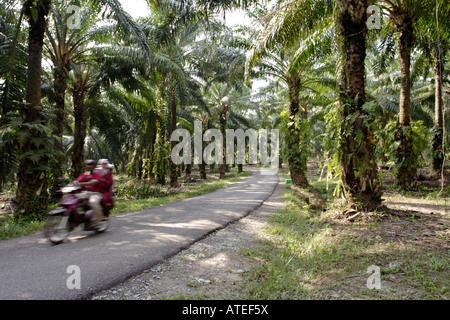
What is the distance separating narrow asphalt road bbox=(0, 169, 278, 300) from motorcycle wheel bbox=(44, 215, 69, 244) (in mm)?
131

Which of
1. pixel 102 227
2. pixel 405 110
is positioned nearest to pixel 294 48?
pixel 405 110

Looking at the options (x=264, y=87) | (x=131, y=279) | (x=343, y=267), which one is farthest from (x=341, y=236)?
(x=264, y=87)

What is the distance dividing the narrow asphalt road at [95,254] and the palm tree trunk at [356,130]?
296 centimetres

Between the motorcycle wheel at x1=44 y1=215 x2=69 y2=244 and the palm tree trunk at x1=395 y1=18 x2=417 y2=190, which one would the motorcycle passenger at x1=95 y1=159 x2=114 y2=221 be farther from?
the palm tree trunk at x1=395 y1=18 x2=417 y2=190

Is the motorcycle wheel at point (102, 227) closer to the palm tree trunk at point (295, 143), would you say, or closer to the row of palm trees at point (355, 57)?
the row of palm trees at point (355, 57)

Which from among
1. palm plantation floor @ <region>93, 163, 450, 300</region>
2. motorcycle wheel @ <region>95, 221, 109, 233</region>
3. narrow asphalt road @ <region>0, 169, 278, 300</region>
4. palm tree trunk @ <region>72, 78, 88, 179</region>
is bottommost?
palm plantation floor @ <region>93, 163, 450, 300</region>

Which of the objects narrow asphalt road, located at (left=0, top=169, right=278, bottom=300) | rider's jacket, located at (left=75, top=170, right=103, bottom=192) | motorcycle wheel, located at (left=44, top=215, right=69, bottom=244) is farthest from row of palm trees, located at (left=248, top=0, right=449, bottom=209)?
motorcycle wheel, located at (left=44, top=215, right=69, bottom=244)

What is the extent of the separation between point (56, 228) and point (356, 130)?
6091mm

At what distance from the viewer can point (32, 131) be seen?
21.7ft

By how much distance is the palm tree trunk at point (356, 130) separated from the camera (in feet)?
19.7

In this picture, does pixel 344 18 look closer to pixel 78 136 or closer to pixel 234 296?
pixel 234 296

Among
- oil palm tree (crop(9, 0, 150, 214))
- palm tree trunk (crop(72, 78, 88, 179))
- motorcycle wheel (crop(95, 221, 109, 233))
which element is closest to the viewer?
motorcycle wheel (crop(95, 221, 109, 233))

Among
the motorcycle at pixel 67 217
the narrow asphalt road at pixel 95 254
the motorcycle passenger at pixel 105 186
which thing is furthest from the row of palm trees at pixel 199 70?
the narrow asphalt road at pixel 95 254

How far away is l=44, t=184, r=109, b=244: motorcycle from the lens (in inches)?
178
